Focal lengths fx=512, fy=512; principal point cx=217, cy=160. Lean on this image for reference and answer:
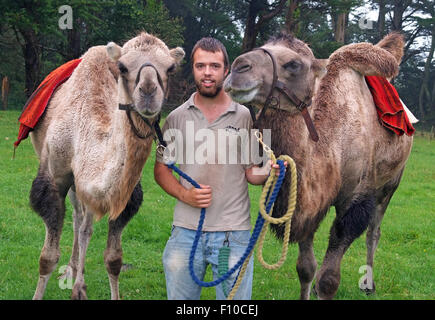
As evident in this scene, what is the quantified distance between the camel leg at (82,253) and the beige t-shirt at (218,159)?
7.17 ft

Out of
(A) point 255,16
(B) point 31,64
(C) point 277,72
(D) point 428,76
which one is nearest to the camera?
(C) point 277,72

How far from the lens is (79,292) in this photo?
5207mm

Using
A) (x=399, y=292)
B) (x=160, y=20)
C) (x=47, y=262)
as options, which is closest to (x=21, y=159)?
(x=47, y=262)

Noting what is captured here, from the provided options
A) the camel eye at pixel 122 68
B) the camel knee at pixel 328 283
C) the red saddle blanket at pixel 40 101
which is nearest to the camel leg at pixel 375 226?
the camel knee at pixel 328 283

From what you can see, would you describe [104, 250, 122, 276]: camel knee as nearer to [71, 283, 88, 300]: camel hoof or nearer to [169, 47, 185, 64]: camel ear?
[71, 283, 88, 300]: camel hoof

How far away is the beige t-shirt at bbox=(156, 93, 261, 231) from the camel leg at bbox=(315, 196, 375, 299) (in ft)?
4.29

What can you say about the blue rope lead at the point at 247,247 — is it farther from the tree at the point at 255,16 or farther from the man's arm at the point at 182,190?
the tree at the point at 255,16

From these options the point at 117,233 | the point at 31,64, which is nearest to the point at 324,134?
the point at 117,233

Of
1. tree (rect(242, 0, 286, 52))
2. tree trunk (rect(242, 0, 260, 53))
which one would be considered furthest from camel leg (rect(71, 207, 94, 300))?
tree (rect(242, 0, 286, 52))

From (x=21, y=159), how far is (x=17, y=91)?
73.4 ft

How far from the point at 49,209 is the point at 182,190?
1.79 meters

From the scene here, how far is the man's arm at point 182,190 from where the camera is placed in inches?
128

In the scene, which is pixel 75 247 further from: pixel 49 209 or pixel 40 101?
pixel 40 101

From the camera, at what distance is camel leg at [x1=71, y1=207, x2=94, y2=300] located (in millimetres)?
5197
